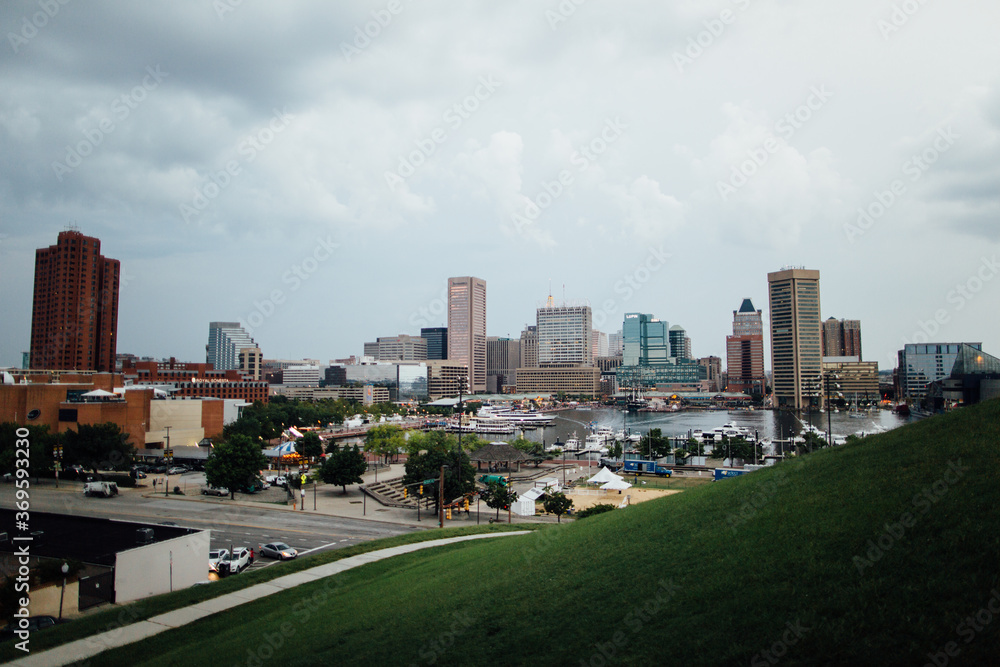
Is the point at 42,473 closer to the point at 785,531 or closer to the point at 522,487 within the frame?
the point at 522,487

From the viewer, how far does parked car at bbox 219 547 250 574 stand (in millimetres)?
25359

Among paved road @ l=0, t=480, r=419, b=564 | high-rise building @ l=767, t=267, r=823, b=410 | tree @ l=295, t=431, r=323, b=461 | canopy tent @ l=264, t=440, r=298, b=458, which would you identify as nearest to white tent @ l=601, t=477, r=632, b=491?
paved road @ l=0, t=480, r=419, b=564

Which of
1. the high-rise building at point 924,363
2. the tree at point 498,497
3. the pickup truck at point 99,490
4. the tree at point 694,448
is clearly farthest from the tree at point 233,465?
the high-rise building at point 924,363

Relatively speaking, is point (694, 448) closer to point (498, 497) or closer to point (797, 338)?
point (498, 497)

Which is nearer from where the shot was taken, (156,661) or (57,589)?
(156,661)

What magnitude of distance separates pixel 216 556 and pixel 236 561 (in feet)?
3.78

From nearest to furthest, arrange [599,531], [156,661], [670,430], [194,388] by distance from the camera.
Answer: [156,661], [599,531], [194,388], [670,430]

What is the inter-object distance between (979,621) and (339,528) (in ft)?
109

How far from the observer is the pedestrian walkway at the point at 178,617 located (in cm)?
1377

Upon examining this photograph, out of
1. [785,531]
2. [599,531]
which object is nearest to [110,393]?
[599,531]

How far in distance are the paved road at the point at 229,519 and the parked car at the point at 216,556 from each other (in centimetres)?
303

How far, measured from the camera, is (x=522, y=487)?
5169cm

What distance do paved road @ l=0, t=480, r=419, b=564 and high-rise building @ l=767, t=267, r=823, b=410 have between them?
628 feet

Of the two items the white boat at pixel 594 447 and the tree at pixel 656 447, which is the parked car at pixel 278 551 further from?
the white boat at pixel 594 447
